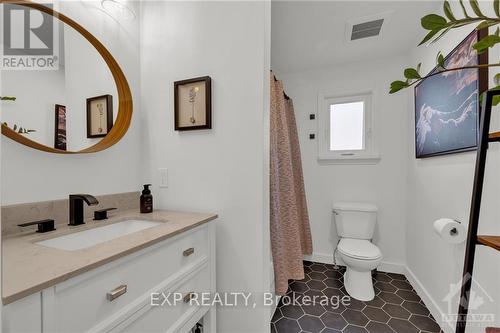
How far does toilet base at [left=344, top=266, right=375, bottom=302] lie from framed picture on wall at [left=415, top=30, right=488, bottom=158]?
109 cm

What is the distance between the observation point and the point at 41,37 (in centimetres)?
107

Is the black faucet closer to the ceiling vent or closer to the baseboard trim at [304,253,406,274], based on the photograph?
the ceiling vent

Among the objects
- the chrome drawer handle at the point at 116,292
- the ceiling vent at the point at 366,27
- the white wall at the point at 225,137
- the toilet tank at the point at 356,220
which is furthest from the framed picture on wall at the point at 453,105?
the chrome drawer handle at the point at 116,292

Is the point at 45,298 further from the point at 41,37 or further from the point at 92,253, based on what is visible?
the point at 41,37

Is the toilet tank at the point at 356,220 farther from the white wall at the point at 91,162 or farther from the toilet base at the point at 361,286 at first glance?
the white wall at the point at 91,162

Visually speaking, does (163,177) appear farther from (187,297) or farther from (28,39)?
(28,39)

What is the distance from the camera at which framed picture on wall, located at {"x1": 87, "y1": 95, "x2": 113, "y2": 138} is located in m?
1.23

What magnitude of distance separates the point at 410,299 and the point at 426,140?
1.31 m

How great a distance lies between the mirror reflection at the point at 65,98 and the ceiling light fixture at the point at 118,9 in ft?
0.86

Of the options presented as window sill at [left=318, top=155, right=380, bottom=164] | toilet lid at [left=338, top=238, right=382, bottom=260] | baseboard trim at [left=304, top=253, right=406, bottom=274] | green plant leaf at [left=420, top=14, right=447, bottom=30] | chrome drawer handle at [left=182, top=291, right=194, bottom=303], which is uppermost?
green plant leaf at [left=420, top=14, right=447, bottom=30]

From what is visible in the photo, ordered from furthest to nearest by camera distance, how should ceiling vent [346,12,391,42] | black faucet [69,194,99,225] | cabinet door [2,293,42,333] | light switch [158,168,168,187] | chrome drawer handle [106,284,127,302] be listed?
1. ceiling vent [346,12,391,42]
2. light switch [158,168,168,187]
3. black faucet [69,194,99,225]
4. chrome drawer handle [106,284,127,302]
5. cabinet door [2,293,42,333]

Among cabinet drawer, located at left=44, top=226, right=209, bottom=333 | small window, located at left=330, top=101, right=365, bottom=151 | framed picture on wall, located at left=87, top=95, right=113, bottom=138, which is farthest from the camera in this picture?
small window, located at left=330, top=101, right=365, bottom=151

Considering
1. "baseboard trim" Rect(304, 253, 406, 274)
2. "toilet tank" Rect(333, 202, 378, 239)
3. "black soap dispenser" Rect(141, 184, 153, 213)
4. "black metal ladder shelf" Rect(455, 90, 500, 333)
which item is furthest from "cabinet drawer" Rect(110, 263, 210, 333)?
"baseboard trim" Rect(304, 253, 406, 274)

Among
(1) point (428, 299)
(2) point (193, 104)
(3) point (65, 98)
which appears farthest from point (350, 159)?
(3) point (65, 98)
